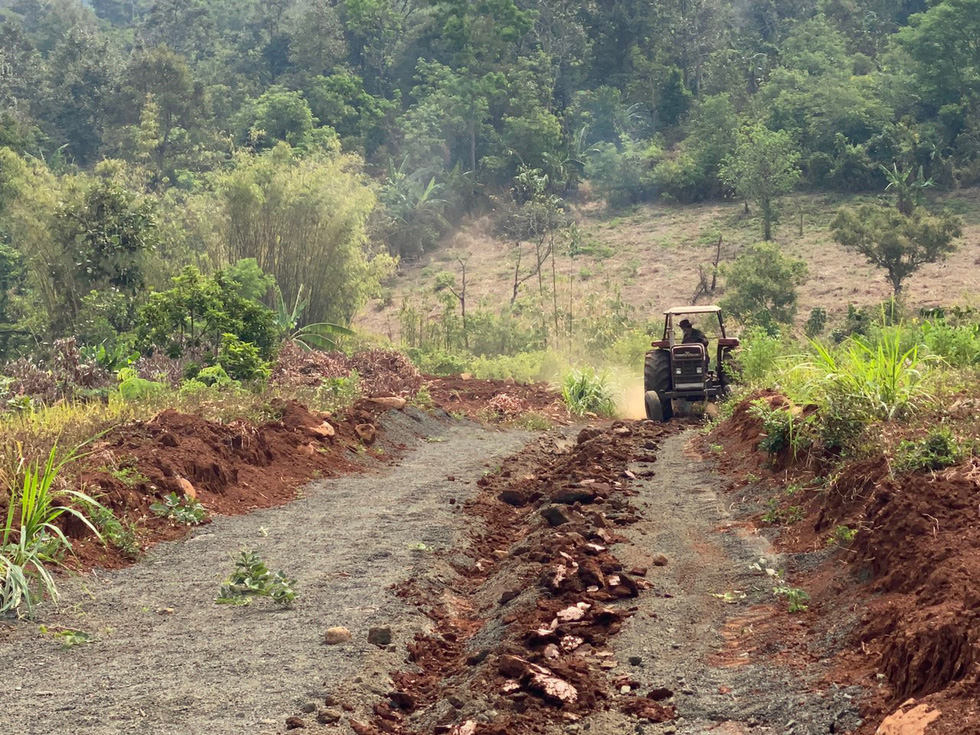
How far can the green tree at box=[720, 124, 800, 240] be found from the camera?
51625 mm

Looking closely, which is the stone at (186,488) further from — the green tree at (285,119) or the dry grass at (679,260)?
the green tree at (285,119)

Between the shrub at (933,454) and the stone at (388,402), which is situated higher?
the shrub at (933,454)

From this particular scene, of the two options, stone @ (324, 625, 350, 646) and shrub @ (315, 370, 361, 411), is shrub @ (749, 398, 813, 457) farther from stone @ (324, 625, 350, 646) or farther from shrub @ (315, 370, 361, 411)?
shrub @ (315, 370, 361, 411)

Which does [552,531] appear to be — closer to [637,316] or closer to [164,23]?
[637,316]

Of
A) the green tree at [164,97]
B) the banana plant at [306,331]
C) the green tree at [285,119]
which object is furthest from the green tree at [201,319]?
the green tree at [164,97]

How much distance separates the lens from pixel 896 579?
655cm

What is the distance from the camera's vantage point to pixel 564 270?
2026 inches

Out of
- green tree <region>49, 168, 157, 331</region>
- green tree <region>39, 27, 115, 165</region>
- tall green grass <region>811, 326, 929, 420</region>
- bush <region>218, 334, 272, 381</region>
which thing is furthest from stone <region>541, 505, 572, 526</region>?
green tree <region>39, 27, 115, 165</region>

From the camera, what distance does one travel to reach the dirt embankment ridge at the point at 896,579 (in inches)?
197

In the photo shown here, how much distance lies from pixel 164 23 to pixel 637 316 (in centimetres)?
5495

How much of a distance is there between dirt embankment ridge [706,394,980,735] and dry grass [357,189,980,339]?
31.7m

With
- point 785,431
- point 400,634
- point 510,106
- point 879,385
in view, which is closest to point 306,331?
point 785,431

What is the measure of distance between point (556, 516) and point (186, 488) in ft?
12.5

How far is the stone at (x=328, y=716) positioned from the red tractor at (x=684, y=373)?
14.9 m
